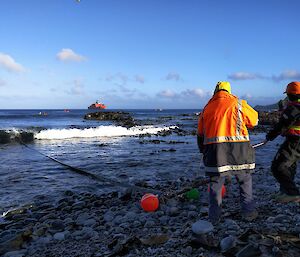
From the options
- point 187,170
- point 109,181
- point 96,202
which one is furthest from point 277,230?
point 187,170

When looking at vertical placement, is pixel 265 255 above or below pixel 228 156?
below

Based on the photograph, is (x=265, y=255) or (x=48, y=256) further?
(x=48, y=256)

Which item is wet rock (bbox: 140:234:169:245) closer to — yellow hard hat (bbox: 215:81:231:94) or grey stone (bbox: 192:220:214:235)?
grey stone (bbox: 192:220:214:235)

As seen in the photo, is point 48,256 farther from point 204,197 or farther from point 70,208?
point 204,197

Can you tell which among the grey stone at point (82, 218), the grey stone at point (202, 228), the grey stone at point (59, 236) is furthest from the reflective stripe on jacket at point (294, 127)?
the grey stone at point (59, 236)

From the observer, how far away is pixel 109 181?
956 centimetres

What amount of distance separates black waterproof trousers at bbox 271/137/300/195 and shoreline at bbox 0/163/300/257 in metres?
0.37

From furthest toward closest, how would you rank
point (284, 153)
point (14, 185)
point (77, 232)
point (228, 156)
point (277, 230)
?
point (14, 185), point (284, 153), point (77, 232), point (228, 156), point (277, 230)

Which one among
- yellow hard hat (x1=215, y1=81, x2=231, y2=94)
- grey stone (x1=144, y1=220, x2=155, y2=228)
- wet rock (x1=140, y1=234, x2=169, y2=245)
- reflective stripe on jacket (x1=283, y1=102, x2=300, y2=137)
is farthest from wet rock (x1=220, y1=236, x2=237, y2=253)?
reflective stripe on jacket (x1=283, y1=102, x2=300, y2=137)

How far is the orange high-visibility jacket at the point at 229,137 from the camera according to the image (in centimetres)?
483

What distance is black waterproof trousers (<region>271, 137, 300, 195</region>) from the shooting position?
226 inches

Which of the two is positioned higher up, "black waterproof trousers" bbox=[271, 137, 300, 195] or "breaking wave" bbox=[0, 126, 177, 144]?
"black waterproof trousers" bbox=[271, 137, 300, 195]

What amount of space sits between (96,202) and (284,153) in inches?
164

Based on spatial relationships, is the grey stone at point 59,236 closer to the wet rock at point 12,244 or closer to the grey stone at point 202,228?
the wet rock at point 12,244
